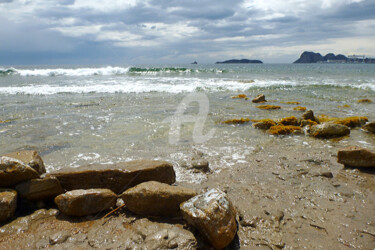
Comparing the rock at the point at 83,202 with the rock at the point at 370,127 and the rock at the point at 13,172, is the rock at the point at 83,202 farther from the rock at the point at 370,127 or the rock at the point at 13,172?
the rock at the point at 370,127

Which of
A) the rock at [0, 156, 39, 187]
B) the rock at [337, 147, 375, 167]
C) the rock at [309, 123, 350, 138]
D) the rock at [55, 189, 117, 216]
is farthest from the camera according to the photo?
the rock at [309, 123, 350, 138]

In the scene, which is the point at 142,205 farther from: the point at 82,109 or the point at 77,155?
the point at 82,109

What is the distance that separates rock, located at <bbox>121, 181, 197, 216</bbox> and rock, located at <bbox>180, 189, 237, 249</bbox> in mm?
235

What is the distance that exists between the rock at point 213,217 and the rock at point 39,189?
1678 millimetres

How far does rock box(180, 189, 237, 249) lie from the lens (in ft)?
7.77

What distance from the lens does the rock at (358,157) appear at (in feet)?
13.2

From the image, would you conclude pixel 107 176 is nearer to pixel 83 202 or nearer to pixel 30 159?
pixel 83 202

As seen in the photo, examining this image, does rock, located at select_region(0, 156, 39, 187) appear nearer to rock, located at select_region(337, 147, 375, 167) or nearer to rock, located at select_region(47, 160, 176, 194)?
rock, located at select_region(47, 160, 176, 194)

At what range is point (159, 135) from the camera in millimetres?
6148

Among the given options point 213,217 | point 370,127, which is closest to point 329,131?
point 370,127

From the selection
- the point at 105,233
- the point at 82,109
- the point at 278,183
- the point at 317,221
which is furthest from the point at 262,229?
the point at 82,109

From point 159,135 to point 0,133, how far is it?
13.0 feet

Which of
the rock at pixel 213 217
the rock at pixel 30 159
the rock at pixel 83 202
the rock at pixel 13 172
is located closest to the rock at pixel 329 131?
the rock at pixel 213 217

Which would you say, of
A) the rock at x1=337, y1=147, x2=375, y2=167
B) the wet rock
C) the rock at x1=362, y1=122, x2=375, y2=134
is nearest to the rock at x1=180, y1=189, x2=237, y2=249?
the wet rock
